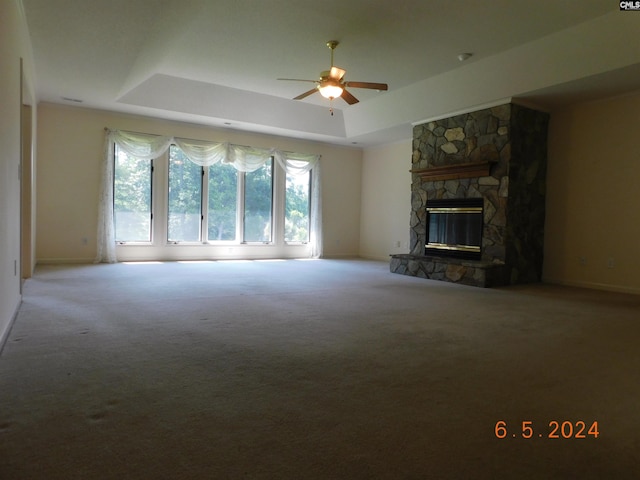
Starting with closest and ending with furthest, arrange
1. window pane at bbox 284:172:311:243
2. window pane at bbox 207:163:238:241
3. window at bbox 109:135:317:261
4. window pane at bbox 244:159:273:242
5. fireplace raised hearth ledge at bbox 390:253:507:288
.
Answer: fireplace raised hearth ledge at bbox 390:253:507:288
window at bbox 109:135:317:261
window pane at bbox 207:163:238:241
window pane at bbox 244:159:273:242
window pane at bbox 284:172:311:243

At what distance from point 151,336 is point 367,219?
7504 millimetres

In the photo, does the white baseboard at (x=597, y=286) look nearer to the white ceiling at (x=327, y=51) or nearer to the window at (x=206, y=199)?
the white ceiling at (x=327, y=51)

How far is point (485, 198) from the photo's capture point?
6117mm

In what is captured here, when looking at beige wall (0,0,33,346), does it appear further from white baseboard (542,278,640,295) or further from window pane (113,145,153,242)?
white baseboard (542,278,640,295)

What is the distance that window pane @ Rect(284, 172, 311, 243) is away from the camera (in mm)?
9211

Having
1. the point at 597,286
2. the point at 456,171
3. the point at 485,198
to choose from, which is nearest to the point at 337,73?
the point at 456,171

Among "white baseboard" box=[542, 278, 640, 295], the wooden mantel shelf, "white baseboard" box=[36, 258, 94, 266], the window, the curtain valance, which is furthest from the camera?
the window

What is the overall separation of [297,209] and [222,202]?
176 cm

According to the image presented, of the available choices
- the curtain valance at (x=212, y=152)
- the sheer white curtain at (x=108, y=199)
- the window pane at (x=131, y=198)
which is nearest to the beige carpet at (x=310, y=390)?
the sheer white curtain at (x=108, y=199)

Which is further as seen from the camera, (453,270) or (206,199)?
(206,199)

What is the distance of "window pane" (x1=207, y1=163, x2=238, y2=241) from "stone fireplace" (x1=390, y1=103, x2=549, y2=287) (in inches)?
147

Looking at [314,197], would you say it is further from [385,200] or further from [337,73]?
[337,73]

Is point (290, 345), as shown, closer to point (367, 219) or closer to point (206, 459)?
point (206, 459)

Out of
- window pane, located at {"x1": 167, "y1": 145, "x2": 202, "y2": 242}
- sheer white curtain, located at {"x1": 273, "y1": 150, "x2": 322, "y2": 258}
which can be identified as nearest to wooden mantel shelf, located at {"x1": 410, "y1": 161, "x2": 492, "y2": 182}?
sheer white curtain, located at {"x1": 273, "y1": 150, "x2": 322, "y2": 258}
